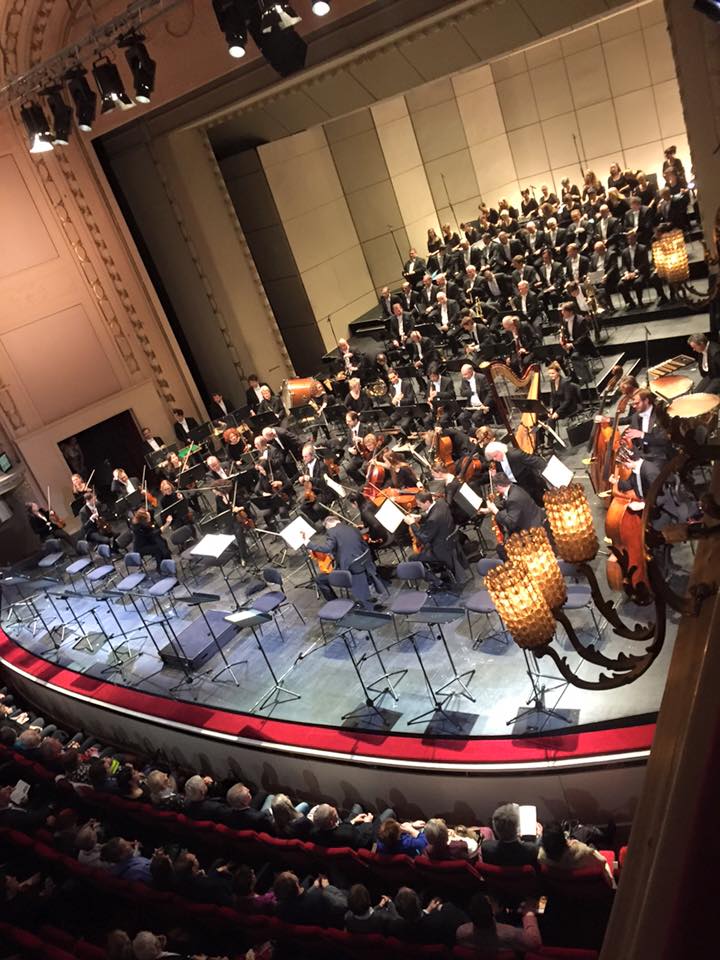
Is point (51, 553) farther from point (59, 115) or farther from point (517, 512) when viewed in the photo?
point (517, 512)

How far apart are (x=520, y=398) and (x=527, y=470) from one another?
139 cm

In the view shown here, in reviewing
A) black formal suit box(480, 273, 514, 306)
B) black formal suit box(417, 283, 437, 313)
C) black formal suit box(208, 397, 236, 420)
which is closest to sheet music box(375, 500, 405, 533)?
black formal suit box(480, 273, 514, 306)

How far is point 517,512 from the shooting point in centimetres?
750

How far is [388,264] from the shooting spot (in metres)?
19.9

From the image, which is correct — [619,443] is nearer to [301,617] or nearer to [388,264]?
[301,617]

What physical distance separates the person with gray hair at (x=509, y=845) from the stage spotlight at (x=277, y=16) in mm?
8326

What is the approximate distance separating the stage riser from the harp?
4187 millimetres

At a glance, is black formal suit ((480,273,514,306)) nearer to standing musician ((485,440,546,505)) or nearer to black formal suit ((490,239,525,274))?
black formal suit ((490,239,525,274))

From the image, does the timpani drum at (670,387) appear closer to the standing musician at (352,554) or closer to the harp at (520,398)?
the standing musician at (352,554)

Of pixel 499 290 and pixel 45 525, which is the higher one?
pixel 499 290

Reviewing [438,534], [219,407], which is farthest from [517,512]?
[219,407]

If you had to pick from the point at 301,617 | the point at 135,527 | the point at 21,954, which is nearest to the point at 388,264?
the point at 135,527

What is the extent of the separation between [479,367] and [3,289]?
8.66 meters

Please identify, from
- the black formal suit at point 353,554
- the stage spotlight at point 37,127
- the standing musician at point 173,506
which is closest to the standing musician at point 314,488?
the standing musician at point 173,506
